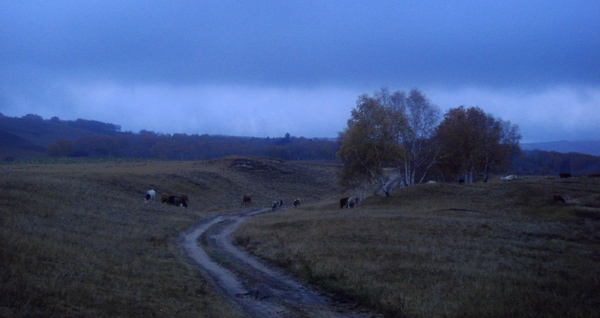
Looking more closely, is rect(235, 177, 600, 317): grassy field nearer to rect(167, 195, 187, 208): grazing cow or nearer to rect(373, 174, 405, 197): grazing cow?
rect(373, 174, 405, 197): grazing cow

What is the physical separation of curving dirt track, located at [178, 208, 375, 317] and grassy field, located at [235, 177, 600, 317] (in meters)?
0.69

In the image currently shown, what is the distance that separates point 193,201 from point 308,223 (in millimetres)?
29998

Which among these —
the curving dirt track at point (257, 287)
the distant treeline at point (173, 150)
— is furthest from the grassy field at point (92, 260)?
the distant treeline at point (173, 150)

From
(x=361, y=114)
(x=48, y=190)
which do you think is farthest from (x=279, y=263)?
(x=361, y=114)

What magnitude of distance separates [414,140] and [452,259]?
3391 cm

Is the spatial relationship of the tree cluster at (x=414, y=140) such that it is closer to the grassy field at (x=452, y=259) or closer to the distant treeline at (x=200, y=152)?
the grassy field at (x=452, y=259)

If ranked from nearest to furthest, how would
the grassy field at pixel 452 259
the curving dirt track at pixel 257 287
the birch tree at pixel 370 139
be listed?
the grassy field at pixel 452 259, the curving dirt track at pixel 257 287, the birch tree at pixel 370 139

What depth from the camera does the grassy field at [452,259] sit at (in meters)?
9.92

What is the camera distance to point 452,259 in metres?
15.1

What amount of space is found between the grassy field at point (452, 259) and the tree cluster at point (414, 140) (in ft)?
39.3

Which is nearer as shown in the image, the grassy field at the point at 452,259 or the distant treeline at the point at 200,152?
the grassy field at the point at 452,259

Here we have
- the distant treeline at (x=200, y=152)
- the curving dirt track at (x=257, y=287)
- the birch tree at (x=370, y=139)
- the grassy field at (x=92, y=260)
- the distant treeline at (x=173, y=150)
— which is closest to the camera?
the grassy field at (x=92, y=260)

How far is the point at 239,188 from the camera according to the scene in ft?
230

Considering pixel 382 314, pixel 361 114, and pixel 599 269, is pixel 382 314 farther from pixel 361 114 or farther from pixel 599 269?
pixel 361 114
